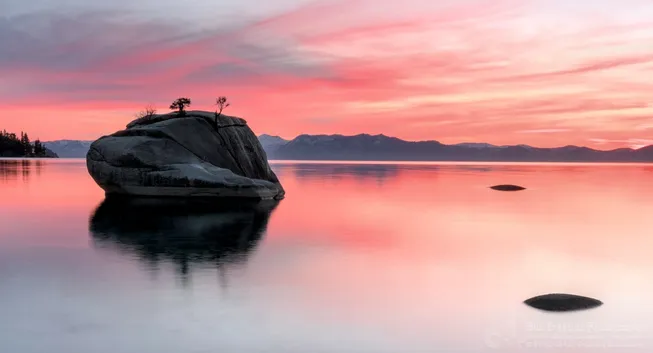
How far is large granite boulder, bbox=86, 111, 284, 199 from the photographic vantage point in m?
42.8

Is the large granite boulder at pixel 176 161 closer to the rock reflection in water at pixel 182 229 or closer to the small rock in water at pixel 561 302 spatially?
the rock reflection in water at pixel 182 229

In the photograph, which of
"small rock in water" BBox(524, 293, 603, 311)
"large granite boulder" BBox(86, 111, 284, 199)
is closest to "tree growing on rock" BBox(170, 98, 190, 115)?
"large granite boulder" BBox(86, 111, 284, 199)

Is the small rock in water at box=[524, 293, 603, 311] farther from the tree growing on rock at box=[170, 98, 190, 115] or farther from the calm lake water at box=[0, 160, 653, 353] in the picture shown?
the tree growing on rock at box=[170, 98, 190, 115]

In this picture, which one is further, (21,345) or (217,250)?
(217,250)

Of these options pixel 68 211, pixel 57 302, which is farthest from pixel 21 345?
pixel 68 211

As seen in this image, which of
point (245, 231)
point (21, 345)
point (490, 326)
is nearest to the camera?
point (21, 345)

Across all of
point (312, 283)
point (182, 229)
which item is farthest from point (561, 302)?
point (182, 229)

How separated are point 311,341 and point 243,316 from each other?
2.31 metres

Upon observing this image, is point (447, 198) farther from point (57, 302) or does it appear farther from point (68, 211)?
point (57, 302)

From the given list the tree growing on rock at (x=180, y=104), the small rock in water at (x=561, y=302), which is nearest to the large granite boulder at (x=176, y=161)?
the tree growing on rock at (x=180, y=104)

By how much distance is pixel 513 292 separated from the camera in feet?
54.6

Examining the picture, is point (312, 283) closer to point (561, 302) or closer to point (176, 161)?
point (561, 302)

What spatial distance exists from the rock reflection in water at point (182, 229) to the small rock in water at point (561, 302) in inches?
396

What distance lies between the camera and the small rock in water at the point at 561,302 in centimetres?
1458
